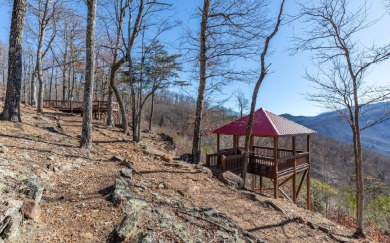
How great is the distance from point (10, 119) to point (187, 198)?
224 inches

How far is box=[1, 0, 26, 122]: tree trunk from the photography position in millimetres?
6319

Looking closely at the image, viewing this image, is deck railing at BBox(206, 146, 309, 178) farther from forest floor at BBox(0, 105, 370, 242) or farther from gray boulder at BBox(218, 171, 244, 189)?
forest floor at BBox(0, 105, 370, 242)

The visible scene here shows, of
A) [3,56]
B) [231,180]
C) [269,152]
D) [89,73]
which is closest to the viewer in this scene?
[89,73]

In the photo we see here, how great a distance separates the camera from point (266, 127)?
9930 millimetres

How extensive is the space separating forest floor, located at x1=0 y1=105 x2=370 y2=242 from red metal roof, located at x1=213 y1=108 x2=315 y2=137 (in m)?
3.82

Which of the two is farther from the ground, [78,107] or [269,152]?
[78,107]

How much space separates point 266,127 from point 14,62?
9161 mm

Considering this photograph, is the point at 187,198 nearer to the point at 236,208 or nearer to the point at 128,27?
the point at 236,208

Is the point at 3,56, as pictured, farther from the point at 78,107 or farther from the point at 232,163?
the point at 232,163

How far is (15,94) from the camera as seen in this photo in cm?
636

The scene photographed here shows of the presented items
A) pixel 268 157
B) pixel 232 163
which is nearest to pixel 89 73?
pixel 232 163

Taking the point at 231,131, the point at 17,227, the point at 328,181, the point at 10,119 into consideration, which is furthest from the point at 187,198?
the point at 328,181

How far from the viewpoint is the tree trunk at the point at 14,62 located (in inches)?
249

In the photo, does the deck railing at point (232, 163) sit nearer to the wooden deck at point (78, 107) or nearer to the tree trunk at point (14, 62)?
the tree trunk at point (14, 62)
